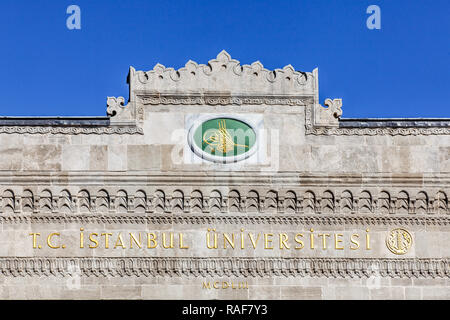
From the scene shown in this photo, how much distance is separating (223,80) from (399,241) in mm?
7265

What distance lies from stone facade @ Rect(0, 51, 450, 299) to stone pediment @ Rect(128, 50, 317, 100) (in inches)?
1.2

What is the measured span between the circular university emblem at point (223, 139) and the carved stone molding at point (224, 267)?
3.18m

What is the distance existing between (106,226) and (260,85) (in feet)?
21.0

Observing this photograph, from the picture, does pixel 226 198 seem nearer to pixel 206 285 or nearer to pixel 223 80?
pixel 206 285

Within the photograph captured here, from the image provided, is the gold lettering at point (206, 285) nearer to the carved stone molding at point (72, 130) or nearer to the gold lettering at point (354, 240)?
the gold lettering at point (354, 240)

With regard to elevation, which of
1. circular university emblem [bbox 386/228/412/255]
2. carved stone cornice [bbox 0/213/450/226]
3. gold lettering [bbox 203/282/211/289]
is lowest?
gold lettering [bbox 203/282/211/289]

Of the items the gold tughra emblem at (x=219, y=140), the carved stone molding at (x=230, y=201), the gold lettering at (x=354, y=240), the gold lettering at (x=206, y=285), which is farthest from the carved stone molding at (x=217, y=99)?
the gold lettering at (x=206, y=285)

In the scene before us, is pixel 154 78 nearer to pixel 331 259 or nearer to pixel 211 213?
pixel 211 213

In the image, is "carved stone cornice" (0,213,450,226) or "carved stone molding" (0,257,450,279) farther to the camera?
"carved stone cornice" (0,213,450,226)

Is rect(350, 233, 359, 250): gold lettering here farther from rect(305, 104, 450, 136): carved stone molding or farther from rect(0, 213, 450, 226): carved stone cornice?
rect(305, 104, 450, 136): carved stone molding

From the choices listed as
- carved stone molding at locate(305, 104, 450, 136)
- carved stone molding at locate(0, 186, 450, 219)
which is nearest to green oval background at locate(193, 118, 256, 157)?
carved stone molding at locate(0, 186, 450, 219)

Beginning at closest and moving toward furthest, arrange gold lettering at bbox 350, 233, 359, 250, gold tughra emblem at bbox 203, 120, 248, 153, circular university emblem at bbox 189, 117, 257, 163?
gold lettering at bbox 350, 233, 359, 250
circular university emblem at bbox 189, 117, 257, 163
gold tughra emblem at bbox 203, 120, 248, 153

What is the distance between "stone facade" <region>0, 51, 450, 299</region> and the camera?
103ft

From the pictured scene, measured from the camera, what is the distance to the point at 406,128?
32.5 m
